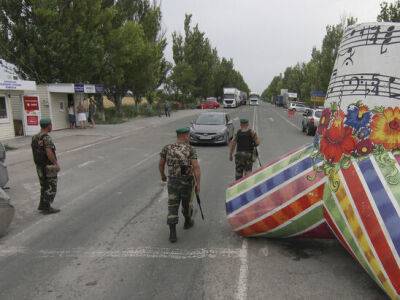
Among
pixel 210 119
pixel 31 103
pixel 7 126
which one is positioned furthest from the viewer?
pixel 31 103

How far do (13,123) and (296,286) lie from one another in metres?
20.0

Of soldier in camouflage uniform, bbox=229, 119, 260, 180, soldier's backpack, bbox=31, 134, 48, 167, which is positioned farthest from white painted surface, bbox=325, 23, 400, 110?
Result: soldier's backpack, bbox=31, 134, 48, 167

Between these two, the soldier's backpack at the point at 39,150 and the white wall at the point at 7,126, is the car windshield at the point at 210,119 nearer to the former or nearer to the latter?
the white wall at the point at 7,126

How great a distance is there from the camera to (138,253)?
5965 mm

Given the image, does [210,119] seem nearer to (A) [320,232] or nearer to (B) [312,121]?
(B) [312,121]

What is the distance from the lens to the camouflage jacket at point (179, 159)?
6383 millimetres

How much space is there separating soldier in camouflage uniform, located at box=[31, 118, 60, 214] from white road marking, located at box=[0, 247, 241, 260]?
1.85m

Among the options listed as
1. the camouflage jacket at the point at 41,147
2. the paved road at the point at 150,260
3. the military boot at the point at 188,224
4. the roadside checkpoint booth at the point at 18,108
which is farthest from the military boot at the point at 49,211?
the roadside checkpoint booth at the point at 18,108

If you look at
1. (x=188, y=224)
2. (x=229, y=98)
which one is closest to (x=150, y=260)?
(x=188, y=224)

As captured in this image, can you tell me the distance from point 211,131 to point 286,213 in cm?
1229

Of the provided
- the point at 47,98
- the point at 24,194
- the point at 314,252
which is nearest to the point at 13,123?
the point at 47,98

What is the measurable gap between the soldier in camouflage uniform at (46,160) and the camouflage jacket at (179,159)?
243 centimetres

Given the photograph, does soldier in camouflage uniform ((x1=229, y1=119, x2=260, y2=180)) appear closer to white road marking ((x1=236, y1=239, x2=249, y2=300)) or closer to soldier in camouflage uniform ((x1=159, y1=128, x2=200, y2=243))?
soldier in camouflage uniform ((x1=159, y1=128, x2=200, y2=243))

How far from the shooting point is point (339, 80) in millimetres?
5645
